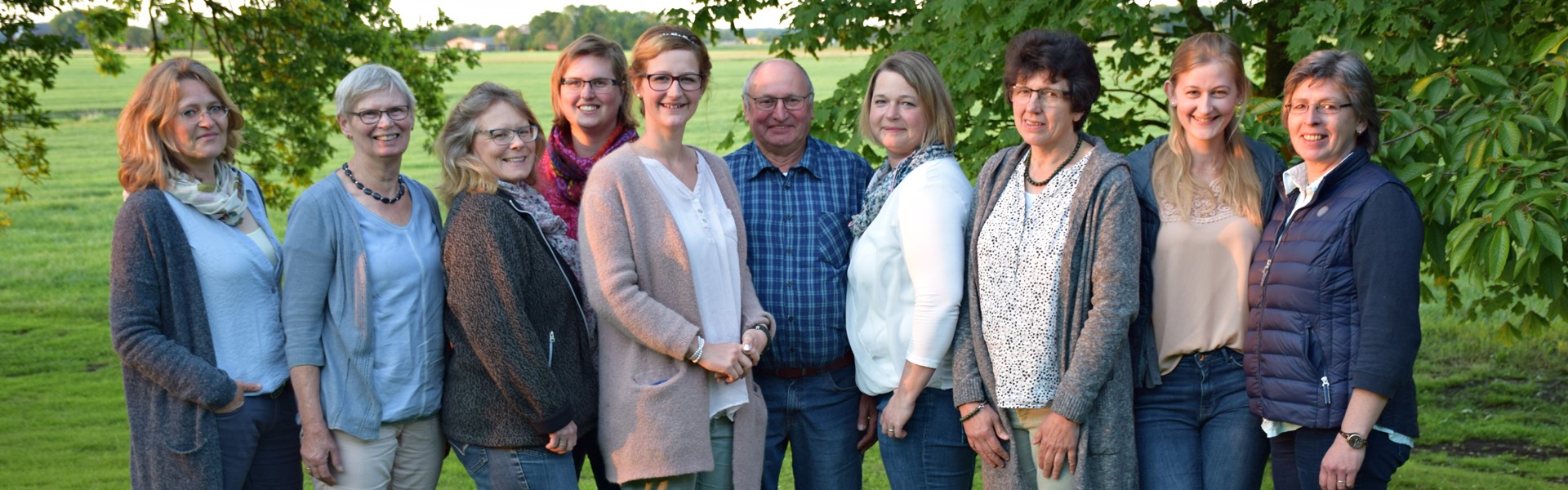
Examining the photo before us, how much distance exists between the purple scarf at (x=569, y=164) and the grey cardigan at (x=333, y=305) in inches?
29.8

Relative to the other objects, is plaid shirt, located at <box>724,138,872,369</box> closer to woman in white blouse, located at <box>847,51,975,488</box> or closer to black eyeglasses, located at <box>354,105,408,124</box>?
woman in white blouse, located at <box>847,51,975,488</box>

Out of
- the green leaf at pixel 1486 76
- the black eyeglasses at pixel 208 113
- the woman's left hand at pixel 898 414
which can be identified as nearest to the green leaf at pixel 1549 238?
the green leaf at pixel 1486 76

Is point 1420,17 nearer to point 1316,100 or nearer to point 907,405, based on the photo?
point 1316,100

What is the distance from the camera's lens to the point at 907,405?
3.60 metres

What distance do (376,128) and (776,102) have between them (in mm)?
1259

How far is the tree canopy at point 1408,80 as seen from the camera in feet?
12.1

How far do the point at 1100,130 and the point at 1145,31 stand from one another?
26.3 inches

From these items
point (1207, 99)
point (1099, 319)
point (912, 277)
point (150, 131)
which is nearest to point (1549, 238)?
point (1207, 99)

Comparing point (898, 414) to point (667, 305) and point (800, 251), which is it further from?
point (667, 305)

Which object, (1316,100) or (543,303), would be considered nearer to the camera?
(1316,100)

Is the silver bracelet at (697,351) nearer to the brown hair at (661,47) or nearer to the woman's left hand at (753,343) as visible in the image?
the woman's left hand at (753,343)

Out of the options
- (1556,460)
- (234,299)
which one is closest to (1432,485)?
(1556,460)

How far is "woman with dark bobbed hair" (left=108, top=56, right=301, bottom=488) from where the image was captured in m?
3.25

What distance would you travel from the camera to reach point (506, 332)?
130 inches
